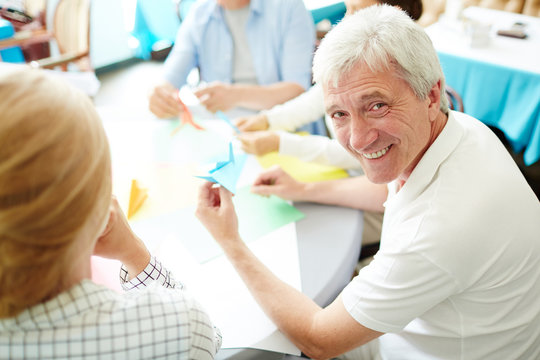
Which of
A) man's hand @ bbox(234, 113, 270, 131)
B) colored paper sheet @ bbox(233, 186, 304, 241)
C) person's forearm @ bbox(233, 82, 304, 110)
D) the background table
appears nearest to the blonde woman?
colored paper sheet @ bbox(233, 186, 304, 241)

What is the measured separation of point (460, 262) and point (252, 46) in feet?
5.17

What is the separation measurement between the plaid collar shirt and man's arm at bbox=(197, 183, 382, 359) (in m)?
0.24

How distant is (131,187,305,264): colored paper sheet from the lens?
3.72ft

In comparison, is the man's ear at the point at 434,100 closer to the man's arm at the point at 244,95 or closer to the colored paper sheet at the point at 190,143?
the colored paper sheet at the point at 190,143

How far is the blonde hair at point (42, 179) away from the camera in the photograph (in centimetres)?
49

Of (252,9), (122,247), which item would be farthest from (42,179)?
(252,9)

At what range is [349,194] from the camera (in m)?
1.26

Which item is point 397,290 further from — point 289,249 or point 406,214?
point 289,249

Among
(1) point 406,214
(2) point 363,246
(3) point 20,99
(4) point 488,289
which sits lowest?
(2) point 363,246

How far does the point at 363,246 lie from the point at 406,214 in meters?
0.64

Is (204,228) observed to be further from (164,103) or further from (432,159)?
(164,103)

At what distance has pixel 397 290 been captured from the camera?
84 centimetres

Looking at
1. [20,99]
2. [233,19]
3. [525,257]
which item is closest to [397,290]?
[525,257]

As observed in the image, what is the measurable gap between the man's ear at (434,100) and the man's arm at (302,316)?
491 mm
